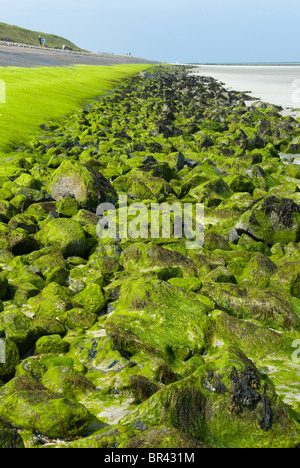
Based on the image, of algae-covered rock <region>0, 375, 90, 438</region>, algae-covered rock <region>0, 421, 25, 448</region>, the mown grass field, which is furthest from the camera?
the mown grass field

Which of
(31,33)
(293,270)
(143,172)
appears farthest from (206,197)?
(31,33)

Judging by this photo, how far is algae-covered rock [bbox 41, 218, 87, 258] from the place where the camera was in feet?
28.1

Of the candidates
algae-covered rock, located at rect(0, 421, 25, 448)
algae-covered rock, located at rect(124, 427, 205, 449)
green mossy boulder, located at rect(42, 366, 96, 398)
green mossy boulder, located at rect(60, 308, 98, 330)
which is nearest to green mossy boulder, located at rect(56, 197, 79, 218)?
green mossy boulder, located at rect(60, 308, 98, 330)

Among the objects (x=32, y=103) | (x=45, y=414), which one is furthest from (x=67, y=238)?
(x=32, y=103)

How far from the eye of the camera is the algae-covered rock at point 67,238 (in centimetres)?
858

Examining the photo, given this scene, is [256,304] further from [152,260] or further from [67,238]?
[67,238]

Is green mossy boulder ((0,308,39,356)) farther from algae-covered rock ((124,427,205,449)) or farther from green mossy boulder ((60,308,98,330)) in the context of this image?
algae-covered rock ((124,427,205,449))

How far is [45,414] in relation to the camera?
3.95 m

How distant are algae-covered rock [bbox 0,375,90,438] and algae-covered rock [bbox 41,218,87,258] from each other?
4.52m

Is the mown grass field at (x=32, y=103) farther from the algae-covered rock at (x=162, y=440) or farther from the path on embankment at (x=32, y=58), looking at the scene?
the algae-covered rock at (x=162, y=440)

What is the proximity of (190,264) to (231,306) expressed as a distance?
56.0 inches

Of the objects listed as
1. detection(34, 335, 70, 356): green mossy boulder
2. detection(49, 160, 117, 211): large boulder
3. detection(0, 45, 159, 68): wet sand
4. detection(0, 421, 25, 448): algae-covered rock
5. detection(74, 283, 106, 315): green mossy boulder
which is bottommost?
detection(34, 335, 70, 356): green mossy boulder

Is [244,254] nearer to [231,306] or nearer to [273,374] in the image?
[231,306]

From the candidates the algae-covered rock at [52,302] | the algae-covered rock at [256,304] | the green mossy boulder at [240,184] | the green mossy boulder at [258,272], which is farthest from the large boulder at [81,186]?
the algae-covered rock at [256,304]
